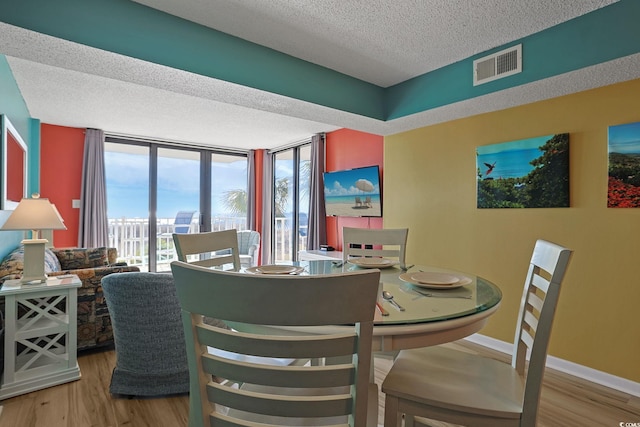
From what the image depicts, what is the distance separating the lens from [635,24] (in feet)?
5.96

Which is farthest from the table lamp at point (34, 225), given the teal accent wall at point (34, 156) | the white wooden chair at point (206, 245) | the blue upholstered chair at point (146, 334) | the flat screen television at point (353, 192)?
the flat screen television at point (353, 192)

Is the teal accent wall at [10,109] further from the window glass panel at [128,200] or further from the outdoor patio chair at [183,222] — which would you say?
the outdoor patio chair at [183,222]

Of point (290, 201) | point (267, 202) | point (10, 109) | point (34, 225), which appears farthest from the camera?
point (267, 202)

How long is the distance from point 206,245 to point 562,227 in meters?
2.64

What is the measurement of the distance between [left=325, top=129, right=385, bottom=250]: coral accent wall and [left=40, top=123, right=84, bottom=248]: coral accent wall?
3806 mm

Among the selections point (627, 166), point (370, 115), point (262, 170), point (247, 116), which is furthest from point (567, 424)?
point (262, 170)

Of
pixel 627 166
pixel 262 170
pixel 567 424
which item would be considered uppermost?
pixel 262 170

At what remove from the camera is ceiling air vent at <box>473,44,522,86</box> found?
229cm

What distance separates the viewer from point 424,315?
1048mm

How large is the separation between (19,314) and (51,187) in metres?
3.32

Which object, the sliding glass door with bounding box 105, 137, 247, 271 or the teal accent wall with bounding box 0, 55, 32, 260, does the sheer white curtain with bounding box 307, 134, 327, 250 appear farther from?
the teal accent wall with bounding box 0, 55, 32, 260

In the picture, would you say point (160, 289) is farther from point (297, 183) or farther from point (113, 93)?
point (297, 183)

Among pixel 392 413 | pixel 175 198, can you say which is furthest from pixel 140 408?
pixel 175 198

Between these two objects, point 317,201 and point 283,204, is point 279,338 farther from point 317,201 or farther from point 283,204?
point 283,204
